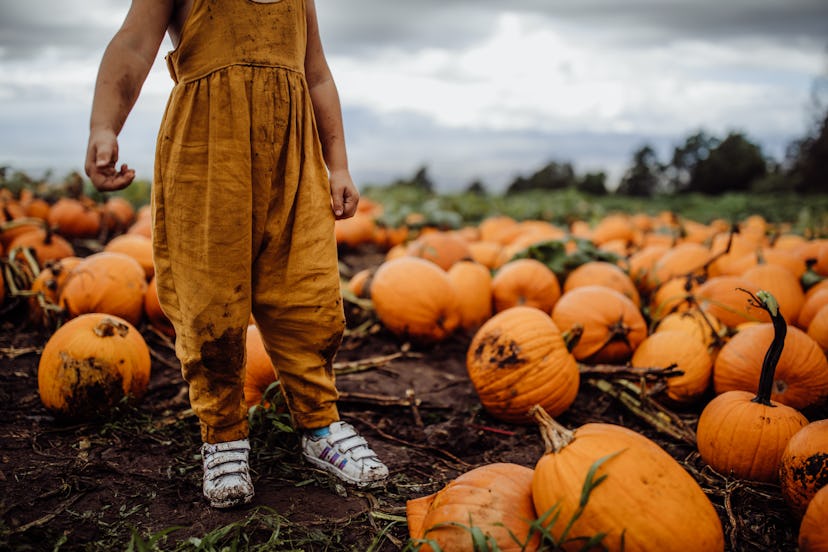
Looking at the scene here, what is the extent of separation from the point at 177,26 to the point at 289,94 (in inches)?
18.3

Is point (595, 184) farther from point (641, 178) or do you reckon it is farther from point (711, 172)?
point (711, 172)

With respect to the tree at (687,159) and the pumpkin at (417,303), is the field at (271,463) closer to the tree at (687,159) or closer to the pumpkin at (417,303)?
the pumpkin at (417,303)

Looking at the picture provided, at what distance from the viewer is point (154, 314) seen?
3.86m

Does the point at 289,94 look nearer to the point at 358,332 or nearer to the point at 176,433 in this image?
the point at 176,433

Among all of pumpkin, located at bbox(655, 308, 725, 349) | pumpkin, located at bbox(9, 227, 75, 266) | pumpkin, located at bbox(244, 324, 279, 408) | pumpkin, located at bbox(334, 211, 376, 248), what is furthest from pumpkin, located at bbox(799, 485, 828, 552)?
pumpkin, located at bbox(334, 211, 376, 248)

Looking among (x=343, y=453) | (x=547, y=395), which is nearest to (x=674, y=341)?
(x=547, y=395)

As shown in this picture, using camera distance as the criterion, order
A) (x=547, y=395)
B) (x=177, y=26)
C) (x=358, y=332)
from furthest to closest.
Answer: (x=358, y=332) < (x=547, y=395) < (x=177, y=26)

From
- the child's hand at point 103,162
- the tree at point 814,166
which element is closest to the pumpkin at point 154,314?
the child's hand at point 103,162

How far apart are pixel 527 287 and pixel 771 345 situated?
205 centimetres

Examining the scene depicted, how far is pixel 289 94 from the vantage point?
2.26 m

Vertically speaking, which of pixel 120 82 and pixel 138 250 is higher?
pixel 120 82

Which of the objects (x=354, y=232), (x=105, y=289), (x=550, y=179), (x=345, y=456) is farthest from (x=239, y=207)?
(x=550, y=179)

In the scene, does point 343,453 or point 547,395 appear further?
point 547,395

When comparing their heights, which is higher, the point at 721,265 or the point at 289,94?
the point at 289,94
